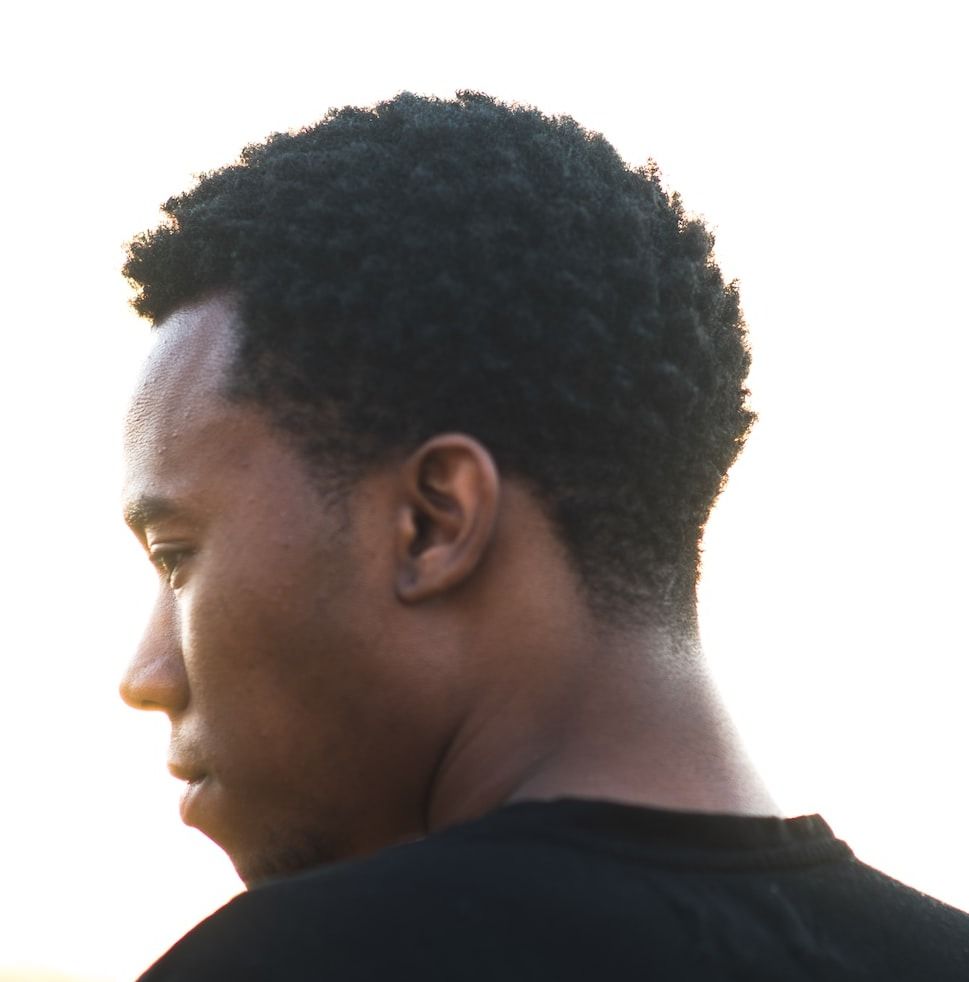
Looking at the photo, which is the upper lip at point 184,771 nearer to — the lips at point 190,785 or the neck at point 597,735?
the lips at point 190,785

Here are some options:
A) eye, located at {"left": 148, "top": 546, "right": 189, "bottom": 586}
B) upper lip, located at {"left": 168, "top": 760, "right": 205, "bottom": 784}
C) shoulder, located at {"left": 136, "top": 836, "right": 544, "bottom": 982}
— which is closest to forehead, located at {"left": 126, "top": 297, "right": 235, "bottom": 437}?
eye, located at {"left": 148, "top": 546, "right": 189, "bottom": 586}

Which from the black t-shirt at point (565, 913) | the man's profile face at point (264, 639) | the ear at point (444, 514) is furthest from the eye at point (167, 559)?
the black t-shirt at point (565, 913)

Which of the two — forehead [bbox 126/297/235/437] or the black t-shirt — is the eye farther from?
the black t-shirt

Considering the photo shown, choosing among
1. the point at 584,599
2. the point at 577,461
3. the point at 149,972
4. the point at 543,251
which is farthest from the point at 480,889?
the point at 543,251

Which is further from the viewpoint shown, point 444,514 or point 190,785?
point 190,785

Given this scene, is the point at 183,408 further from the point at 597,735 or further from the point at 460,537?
the point at 597,735

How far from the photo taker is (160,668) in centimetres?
198

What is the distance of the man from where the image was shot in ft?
5.32

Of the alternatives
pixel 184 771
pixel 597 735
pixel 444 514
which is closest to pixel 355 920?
pixel 597 735

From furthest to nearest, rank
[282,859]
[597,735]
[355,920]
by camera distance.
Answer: [282,859] → [597,735] → [355,920]

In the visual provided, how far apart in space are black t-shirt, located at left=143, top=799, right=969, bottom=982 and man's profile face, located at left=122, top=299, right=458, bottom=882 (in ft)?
1.04

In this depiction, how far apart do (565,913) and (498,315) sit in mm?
740

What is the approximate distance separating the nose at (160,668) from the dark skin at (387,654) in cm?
2

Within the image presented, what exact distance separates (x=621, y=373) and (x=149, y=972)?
884 millimetres
